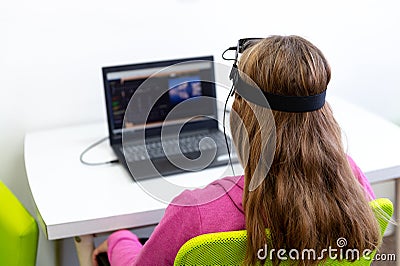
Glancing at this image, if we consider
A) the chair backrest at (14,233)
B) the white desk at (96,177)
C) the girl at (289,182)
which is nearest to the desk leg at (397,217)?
the white desk at (96,177)

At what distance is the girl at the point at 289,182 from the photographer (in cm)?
105

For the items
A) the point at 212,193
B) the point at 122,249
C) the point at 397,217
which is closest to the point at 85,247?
the point at 122,249

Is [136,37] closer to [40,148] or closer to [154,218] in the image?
[40,148]

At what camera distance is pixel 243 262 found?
1.08 m

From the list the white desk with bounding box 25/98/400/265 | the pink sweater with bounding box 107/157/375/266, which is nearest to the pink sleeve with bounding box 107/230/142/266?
the white desk with bounding box 25/98/400/265

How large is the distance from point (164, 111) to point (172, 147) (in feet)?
0.38

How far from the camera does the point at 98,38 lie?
1938 millimetres

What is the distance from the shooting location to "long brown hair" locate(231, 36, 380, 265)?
41.3 inches

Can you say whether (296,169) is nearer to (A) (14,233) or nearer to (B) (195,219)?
(B) (195,219)

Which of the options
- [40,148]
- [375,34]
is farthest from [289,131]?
[375,34]

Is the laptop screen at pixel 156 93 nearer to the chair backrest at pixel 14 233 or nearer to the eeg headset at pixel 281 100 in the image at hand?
the chair backrest at pixel 14 233

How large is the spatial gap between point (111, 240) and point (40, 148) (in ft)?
1.48

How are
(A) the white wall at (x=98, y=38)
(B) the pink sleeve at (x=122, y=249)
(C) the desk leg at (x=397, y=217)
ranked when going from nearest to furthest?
(B) the pink sleeve at (x=122, y=249) → (C) the desk leg at (x=397, y=217) → (A) the white wall at (x=98, y=38)

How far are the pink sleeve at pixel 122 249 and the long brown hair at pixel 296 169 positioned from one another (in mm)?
420
